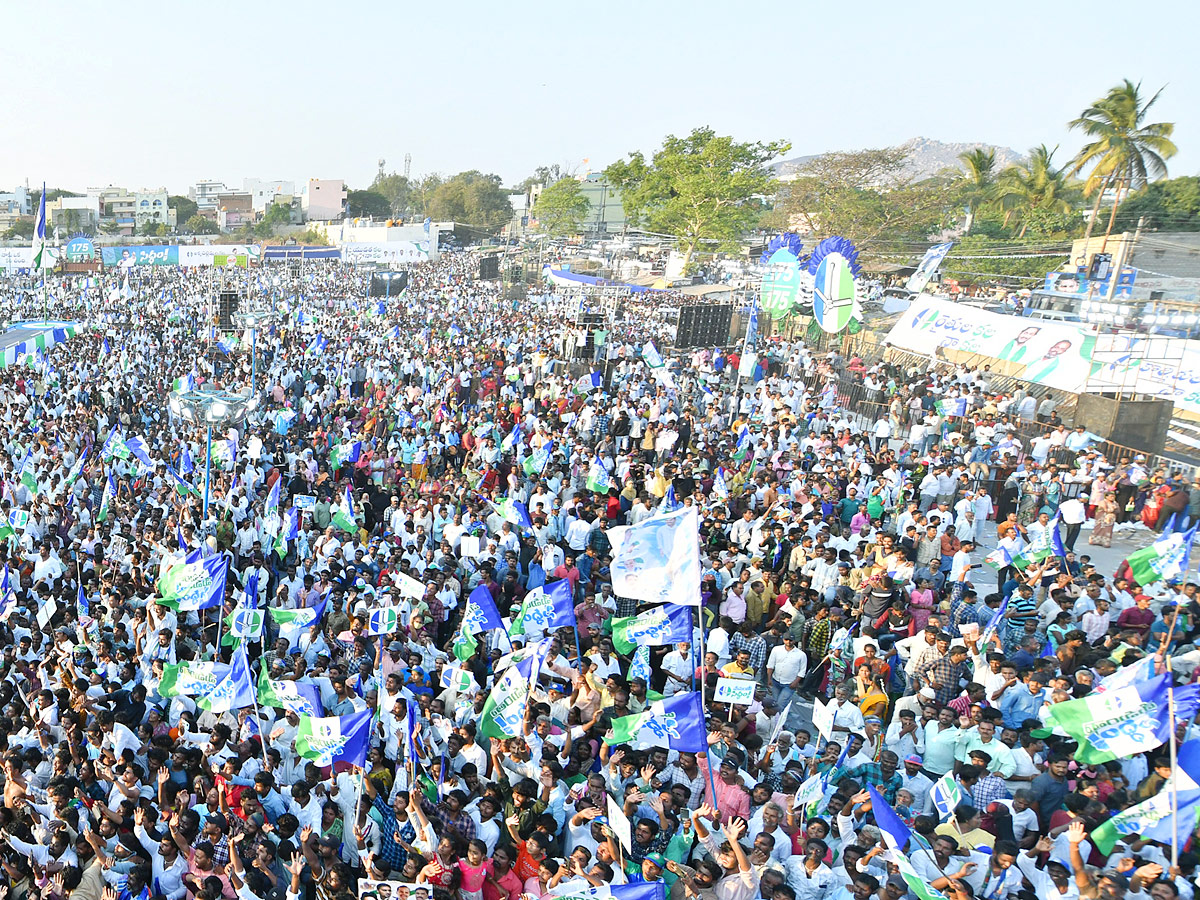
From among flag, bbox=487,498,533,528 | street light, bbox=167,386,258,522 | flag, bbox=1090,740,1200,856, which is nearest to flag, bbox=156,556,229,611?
flag, bbox=487,498,533,528

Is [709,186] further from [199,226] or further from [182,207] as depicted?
[182,207]

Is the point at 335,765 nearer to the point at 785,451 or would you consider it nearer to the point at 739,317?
the point at 785,451

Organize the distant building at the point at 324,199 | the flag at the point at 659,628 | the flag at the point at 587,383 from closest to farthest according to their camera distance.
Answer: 1. the flag at the point at 659,628
2. the flag at the point at 587,383
3. the distant building at the point at 324,199

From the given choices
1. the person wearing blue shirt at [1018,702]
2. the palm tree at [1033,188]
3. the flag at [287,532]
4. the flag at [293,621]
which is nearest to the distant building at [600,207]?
the palm tree at [1033,188]

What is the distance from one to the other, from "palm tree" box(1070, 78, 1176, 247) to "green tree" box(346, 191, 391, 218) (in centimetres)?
8045

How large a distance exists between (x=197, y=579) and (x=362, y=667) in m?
1.87

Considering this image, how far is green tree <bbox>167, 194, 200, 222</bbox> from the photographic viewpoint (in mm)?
98312

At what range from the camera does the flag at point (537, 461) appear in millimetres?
12133

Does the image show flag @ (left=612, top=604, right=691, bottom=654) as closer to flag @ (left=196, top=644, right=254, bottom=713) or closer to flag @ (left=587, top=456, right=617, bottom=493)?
flag @ (left=196, top=644, right=254, bottom=713)

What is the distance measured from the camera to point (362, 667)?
687cm

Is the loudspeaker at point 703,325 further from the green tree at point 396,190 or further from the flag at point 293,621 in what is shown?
the green tree at point 396,190

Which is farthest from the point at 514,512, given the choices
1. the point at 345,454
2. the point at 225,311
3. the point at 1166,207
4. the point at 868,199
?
the point at 868,199

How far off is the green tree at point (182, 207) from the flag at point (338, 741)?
10704 centimetres

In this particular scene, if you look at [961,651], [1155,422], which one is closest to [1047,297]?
[1155,422]
